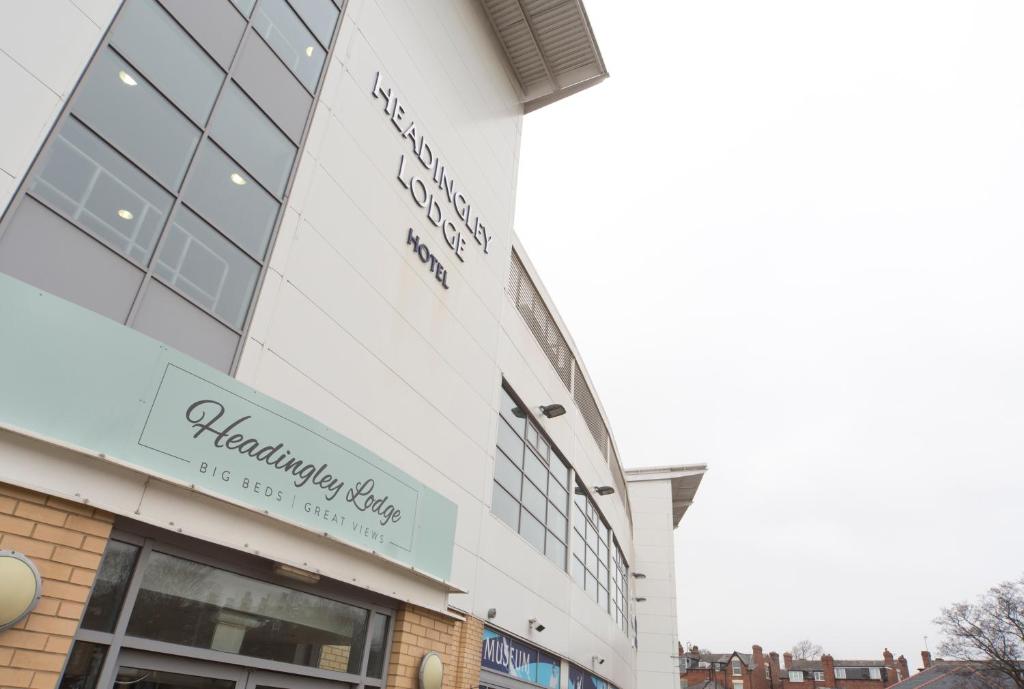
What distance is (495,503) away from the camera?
10727mm

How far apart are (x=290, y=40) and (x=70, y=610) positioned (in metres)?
6.09

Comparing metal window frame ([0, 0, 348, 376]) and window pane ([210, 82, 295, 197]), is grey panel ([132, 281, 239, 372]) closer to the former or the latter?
metal window frame ([0, 0, 348, 376])

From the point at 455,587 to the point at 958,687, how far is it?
4958 centimetres

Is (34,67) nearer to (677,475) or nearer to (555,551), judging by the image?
(555,551)

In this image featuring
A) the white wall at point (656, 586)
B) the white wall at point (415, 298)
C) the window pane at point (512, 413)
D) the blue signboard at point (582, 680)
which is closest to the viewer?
the white wall at point (415, 298)

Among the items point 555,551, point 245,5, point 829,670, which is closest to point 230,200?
point 245,5

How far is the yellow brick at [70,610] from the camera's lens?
161 inches

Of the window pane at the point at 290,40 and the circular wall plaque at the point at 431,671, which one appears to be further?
the circular wall plaque at the point at 431,671

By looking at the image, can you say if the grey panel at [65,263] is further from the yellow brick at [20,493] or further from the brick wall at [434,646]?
the brick wall at [434,646]

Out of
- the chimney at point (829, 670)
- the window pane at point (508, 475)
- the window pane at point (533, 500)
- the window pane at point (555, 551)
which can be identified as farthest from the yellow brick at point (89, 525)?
the chimney at point (829, 670)

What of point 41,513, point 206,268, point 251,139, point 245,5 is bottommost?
point 41,513

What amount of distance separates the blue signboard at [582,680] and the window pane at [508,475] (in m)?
4.76

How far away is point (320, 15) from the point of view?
7.93 m

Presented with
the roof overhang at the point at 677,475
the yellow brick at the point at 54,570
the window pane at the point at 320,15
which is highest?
the roof overhang at the point at 677,475
